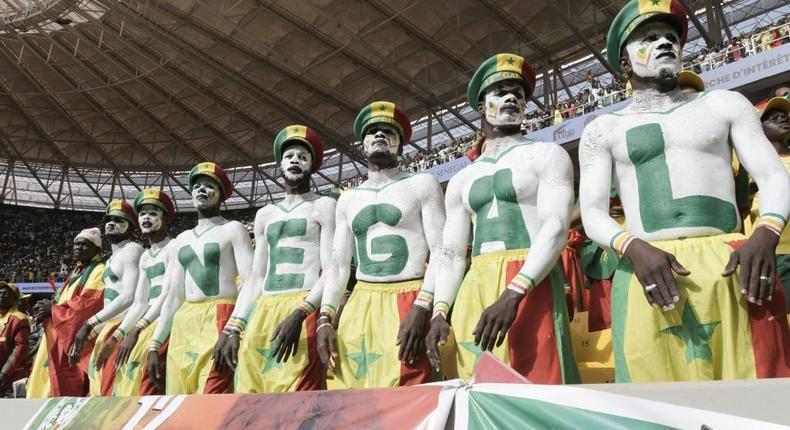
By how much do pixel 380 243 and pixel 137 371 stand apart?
227 centimetres

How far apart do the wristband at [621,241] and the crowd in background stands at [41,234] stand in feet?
93.3

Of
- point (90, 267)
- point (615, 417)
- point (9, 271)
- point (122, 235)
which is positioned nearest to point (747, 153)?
point (615, 417)

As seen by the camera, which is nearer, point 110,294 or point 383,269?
point 383,269

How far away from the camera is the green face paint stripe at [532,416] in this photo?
1375 millimetres

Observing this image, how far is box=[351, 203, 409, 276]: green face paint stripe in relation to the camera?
3125 millimetres

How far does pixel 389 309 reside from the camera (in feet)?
9.94

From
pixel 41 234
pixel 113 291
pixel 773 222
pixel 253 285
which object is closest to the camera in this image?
pixel 773 222

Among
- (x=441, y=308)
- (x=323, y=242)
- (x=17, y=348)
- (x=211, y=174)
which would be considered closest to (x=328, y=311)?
(x=323, y=242)

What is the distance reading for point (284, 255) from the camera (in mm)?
3637

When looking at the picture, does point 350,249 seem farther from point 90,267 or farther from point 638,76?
point 90,267

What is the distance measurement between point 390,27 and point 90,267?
15.2 meters

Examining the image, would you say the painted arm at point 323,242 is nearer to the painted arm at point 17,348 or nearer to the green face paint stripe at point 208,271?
the green face paint stripe at point 208,271

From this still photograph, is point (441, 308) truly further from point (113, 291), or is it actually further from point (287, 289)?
point (113, 291)

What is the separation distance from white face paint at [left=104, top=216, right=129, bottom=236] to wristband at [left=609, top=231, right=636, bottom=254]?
4684mm
